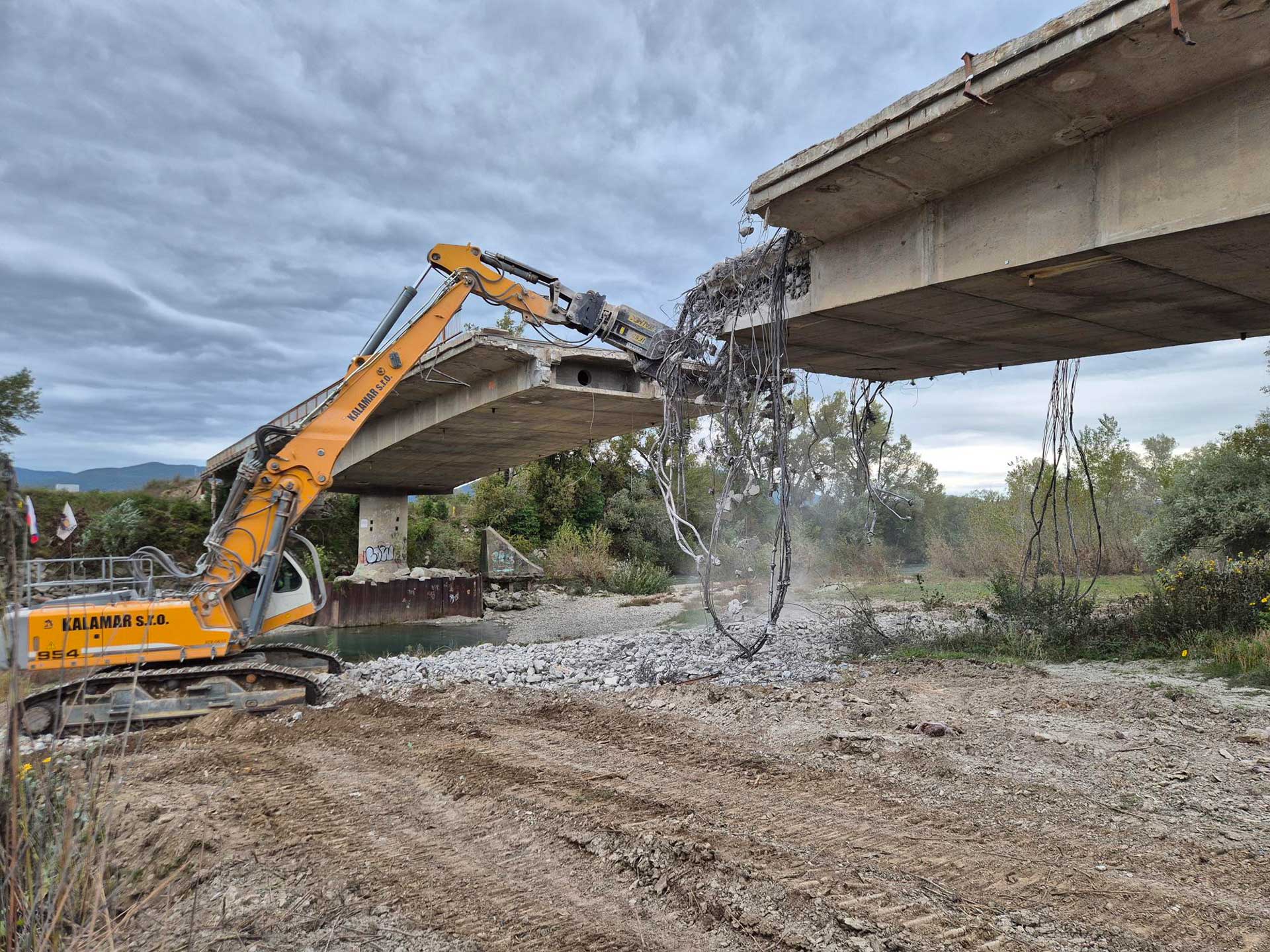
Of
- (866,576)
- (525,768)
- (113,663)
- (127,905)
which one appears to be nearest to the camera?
(127,905)

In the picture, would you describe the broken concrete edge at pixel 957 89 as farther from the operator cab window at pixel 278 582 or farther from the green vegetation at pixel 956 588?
the green vegetation at pixel 956 588

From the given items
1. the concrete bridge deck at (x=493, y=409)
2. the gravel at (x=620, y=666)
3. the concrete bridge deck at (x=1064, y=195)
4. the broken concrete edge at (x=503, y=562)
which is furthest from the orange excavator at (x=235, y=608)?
the broken concrete edge at (x=503, y=562)

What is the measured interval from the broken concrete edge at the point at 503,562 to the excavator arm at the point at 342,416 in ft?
57.8

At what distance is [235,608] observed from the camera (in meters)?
10.3

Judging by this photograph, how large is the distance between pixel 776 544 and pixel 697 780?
376cm

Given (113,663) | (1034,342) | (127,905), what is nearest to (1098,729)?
(1034,342)

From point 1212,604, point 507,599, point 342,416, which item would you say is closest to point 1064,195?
point 1212,604

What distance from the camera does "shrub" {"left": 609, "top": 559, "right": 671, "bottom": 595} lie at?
101 feet

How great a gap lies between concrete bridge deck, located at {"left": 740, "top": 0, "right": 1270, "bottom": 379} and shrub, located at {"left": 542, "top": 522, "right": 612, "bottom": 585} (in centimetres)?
2380

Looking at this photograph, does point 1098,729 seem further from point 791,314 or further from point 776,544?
point 791,314

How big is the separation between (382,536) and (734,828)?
2545 centimetres

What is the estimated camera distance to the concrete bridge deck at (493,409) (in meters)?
16.2

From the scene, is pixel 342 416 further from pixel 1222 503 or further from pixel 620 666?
pixel 1222 503

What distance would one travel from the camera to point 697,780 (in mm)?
6129
